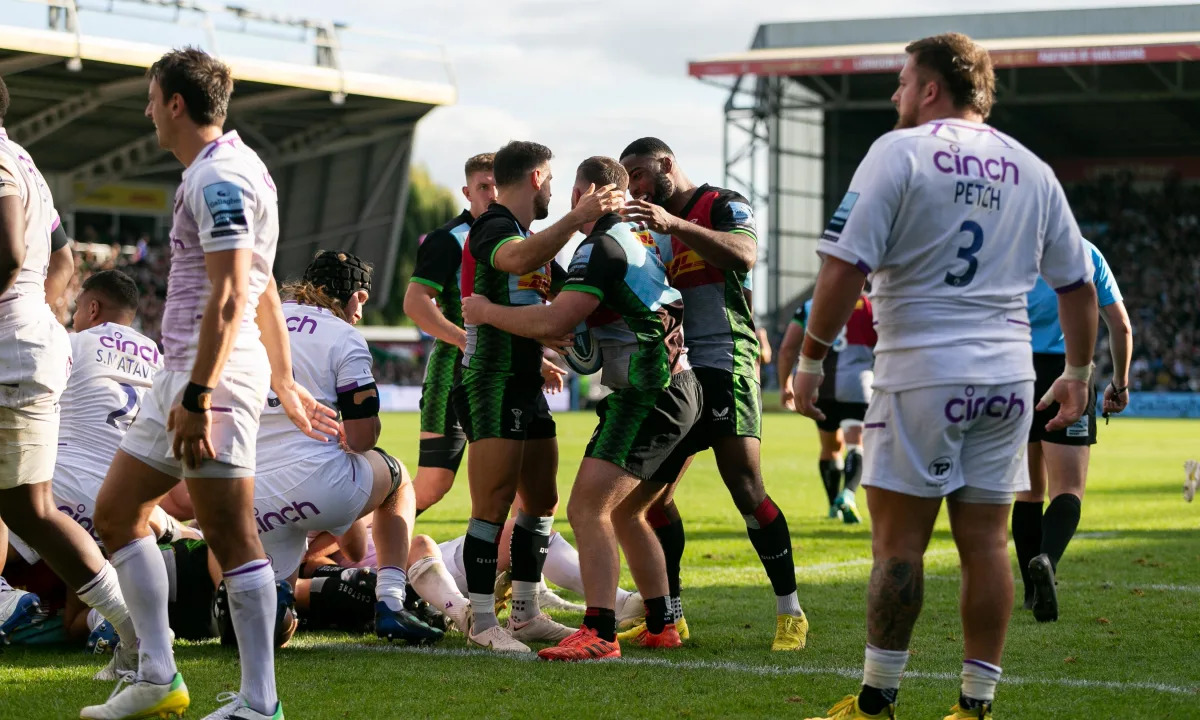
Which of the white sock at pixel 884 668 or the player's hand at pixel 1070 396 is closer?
the white sock at pixel 884 668

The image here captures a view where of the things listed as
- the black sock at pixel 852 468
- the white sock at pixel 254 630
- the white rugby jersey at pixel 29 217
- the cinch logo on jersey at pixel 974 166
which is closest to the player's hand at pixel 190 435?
the white sock at pixel 254 630

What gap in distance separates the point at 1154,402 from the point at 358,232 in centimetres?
2536

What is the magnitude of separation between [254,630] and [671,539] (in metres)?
2.67

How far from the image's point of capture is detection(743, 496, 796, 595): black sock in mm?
6121

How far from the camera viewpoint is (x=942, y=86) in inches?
172

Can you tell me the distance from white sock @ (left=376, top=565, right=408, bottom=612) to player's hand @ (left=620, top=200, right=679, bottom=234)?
1929 millimetres

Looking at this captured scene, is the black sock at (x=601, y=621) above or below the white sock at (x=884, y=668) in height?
below

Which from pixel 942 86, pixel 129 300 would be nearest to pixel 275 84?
pixel 129 300

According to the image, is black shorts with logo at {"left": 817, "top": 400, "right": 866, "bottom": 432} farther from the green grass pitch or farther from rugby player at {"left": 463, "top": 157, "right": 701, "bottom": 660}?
rugby player at {"left": 463, "top": 157, "right": 701, "bottom": 660}

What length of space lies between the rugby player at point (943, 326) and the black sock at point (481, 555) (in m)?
2.01

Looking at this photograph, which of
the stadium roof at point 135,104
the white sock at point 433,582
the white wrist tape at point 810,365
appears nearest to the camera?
the white wrist tape at point 810,365

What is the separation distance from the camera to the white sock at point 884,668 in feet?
14.2

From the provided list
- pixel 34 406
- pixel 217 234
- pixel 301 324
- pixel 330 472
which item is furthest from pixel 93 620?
pixel 217 234

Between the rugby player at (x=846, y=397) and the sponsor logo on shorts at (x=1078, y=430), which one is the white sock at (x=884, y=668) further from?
the rugby player at (x=846, y=397)
